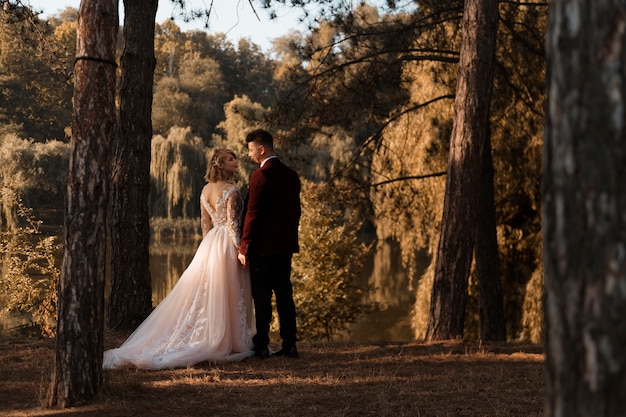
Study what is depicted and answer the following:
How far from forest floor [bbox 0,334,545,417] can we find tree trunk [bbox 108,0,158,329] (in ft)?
2.83

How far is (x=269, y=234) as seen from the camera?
694 cm

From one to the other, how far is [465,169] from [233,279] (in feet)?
8.69

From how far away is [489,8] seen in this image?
8.49 m

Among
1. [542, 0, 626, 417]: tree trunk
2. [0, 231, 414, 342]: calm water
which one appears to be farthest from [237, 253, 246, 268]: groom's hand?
[0, 231, 414, 342]: calm water

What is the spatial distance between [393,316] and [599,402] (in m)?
24.4

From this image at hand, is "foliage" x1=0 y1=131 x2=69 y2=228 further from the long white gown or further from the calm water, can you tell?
the long white gown

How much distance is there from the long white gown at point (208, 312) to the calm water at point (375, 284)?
12263mm

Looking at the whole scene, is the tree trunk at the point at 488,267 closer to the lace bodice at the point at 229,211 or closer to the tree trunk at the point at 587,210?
the lace bodice at the point at 229,211

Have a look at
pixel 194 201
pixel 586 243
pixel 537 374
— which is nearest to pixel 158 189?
pixel 194 201

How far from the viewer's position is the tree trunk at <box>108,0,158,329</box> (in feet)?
27.9

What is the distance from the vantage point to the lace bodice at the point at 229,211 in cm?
725

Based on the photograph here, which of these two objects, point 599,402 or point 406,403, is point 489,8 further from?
point 599,402

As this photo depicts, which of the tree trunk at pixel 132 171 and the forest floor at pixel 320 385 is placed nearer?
the forest floor at pixel 320 385

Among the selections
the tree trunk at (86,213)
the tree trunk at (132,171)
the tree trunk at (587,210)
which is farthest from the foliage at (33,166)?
the tree trunk at (587,210)
